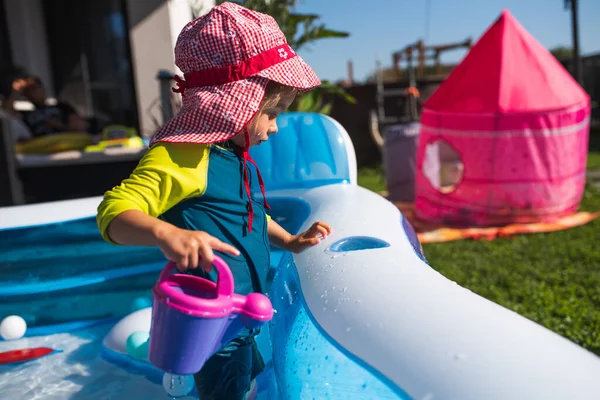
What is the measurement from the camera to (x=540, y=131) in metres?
4.72

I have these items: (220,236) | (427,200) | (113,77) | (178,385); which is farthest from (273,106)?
(113,77)

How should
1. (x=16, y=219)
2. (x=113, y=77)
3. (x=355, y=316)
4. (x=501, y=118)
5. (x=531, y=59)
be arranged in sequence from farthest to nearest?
(x=113, y=77), (x=531, y=59), (x=501, y=118), (x=16, y=219), (x=355, y=316)

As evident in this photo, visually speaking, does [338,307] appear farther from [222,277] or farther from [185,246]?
[185,246]

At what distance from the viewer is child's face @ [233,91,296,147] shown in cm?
142

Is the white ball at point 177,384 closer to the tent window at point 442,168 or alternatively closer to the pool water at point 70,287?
the pool water at point 70,287

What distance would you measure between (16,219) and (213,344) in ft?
5.43

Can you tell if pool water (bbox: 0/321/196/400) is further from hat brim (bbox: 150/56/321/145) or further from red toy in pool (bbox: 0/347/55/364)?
hat brim (bbox: 150/56/321/145)

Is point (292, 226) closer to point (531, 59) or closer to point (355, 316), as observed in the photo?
point (355, 316)

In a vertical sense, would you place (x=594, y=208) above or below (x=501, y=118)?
below

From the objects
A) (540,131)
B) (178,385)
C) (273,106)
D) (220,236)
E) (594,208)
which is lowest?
(594,208)

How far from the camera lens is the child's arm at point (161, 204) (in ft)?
3.50

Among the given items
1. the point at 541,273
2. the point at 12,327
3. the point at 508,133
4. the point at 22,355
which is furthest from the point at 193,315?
A: the point at 508,133

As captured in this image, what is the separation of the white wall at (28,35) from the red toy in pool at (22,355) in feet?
19.3

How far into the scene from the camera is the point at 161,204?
1.25 m
